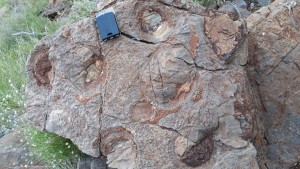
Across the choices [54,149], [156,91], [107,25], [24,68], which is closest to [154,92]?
[156,91]

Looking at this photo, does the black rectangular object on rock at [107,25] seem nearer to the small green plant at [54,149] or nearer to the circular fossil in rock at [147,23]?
the circular fossil in rock at [147,23]

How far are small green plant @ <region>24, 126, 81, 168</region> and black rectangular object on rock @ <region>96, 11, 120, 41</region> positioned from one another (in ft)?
3.53

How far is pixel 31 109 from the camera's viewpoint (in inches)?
129

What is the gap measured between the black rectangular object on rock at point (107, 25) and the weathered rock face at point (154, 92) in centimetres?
6

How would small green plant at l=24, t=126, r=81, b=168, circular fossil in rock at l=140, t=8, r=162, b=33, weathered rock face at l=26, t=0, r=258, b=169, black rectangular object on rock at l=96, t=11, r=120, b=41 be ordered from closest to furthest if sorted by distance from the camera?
weathered rock face at l=26, t=0, r=258, b=169 → black rectangular object on rock at l=96, t=11, r=120, b=41 → circular fossil in rock at l=140, t=8, r=162, b=33 → small green plant at l=24, t=126, r=81, b=168

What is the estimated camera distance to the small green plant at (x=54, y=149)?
3705mm

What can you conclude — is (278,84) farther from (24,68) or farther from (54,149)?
(24,68)

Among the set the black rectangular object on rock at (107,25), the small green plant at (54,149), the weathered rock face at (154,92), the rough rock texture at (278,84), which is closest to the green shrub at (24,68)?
the small green plant at (54,149)

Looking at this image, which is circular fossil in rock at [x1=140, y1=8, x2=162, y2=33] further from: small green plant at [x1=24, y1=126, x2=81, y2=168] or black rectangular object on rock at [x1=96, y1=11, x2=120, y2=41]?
small green plant at [x1=24, y1=126, x2=81, y2=168]

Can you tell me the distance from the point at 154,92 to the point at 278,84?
3.41 ft

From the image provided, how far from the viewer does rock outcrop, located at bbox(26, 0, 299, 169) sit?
9.27 feet

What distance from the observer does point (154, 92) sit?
2.94m

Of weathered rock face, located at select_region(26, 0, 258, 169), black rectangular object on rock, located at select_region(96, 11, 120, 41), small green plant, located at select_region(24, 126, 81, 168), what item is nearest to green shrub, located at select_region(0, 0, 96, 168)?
small green plant, located at select_region(24, 126, 81, 168)

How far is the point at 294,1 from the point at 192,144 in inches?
61.9
